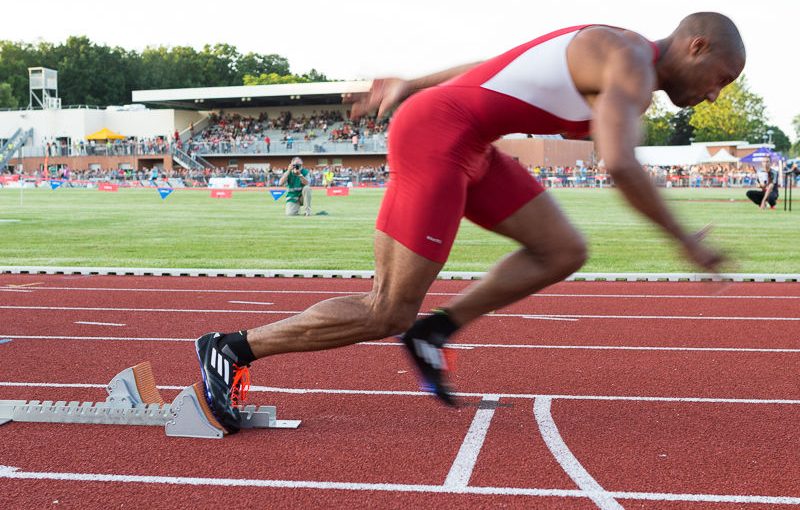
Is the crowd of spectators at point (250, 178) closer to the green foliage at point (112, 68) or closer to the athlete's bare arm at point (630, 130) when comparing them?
the athlete's bare arm at point (630, 130)

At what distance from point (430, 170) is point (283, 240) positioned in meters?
13.5

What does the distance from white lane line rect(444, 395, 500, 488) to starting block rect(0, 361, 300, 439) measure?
0.84 metres

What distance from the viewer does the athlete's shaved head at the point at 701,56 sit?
3041 mm

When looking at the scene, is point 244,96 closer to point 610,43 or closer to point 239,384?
point 239,384

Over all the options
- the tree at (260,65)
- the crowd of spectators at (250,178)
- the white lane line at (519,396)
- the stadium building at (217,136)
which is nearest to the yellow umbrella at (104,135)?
the stadium building at (217,136)

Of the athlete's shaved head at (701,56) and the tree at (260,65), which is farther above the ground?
the tree at (260,65)

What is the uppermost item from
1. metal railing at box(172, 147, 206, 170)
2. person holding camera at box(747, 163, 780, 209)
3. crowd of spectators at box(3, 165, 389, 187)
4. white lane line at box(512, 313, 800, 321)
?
white lane line at box(512, 313, 800, 321)

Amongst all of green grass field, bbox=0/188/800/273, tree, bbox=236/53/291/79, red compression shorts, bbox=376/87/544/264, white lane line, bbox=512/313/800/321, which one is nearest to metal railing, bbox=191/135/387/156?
green grass field, bbox=0/188/800/273

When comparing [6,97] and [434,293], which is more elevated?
[6,97]

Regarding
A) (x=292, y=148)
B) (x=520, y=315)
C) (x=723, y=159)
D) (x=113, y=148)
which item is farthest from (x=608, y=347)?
(x=113, y=148)

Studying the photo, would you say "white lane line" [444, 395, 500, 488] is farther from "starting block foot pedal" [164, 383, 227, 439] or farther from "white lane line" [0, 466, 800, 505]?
"starting block foot pedal" [164, 383, 227, 439]

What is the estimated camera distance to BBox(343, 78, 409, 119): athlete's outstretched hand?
12.2 ft

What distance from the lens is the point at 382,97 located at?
12.4 feet

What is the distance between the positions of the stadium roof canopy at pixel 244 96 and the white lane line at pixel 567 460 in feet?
209
